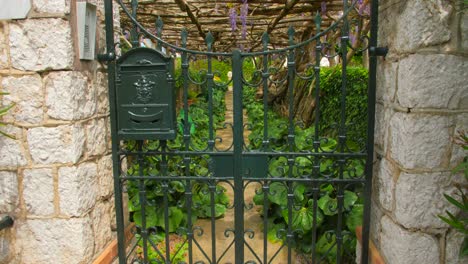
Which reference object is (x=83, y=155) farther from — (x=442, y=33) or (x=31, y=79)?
(x=442, y=33)

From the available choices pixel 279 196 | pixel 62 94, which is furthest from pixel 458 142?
pixel 62 94

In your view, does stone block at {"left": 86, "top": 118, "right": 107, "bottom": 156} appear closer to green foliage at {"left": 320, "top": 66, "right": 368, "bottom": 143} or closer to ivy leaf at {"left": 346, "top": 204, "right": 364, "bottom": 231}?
ivy leaf at {"left": 346, "top": 204, "right": 364, "bottom": 231}

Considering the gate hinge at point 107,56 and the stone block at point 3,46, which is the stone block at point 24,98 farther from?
the gate hinge at point 107,56

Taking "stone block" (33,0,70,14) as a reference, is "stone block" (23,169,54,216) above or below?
below

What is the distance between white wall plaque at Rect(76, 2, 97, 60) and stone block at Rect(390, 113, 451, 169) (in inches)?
68.1

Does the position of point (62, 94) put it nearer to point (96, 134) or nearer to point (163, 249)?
point (96, 134)

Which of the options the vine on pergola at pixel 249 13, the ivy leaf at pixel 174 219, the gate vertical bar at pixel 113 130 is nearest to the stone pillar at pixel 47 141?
the gate vertical bar at pixel 113 130

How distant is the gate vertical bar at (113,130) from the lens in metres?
2.24

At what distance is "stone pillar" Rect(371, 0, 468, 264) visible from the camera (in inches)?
68.9

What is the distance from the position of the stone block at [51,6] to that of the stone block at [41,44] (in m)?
0.04

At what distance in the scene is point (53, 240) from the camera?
2102mm

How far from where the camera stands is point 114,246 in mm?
2453

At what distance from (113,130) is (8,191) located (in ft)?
2.16

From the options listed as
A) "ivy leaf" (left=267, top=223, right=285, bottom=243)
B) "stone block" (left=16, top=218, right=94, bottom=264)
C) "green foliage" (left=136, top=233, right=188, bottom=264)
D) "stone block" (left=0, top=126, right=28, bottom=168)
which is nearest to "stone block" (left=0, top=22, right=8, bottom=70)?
"stone block" (left=0, top=126, right=28, bottom=168)
